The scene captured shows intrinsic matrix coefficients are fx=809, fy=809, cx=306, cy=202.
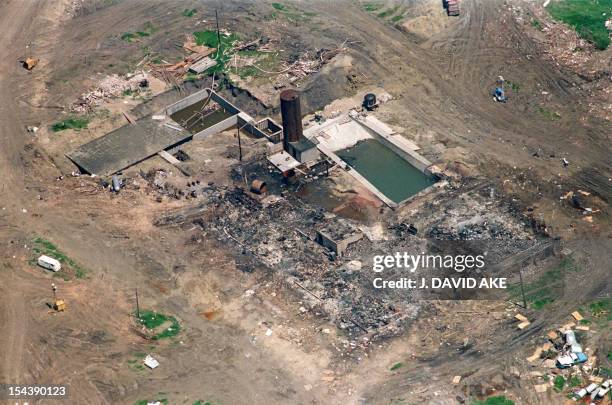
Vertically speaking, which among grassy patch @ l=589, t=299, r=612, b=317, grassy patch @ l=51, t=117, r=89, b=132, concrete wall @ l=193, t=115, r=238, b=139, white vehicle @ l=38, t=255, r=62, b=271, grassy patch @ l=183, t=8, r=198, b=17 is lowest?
grassy patch @ l=589, t=299, r=612, b=317

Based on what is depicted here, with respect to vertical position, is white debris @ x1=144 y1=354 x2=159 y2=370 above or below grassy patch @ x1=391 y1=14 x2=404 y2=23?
below

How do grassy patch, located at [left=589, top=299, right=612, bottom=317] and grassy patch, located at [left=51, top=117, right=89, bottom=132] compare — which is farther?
grassy patch, located at [left=51, top=117, right=89, bottom=132]

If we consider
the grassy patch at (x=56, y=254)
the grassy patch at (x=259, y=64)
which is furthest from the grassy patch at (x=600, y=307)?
the grassy patch at (x=259, y=64)

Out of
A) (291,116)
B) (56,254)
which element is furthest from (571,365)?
(56,254)

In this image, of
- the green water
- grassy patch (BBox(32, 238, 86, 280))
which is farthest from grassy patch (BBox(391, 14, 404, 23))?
grassy patch (BBox(32, 238, 86, 280))

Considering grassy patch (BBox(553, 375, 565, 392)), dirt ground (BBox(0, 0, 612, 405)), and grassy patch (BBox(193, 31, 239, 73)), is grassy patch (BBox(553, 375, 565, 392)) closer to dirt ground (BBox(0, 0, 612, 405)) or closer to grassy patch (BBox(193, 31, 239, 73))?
dirt ground (BBox(0, 0, 612, 405))

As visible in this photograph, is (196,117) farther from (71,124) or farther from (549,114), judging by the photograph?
(549,114)

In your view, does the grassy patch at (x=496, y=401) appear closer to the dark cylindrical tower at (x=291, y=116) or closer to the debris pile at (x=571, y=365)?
the debris pile at (x=571, y=365)
